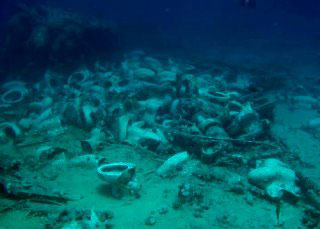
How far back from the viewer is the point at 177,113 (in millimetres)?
7680

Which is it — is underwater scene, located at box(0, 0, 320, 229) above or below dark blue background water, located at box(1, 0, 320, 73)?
below

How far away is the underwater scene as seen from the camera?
4.36 meters

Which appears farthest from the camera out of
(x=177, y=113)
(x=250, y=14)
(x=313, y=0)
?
(x=250, y=14)

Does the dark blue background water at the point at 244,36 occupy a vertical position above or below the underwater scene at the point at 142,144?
above

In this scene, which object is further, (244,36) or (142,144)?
(244,36)

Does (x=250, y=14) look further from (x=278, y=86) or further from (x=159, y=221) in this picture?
(x=159, y=221)

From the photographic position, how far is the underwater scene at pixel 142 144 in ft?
14.3

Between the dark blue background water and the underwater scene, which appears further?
the dark blue background water

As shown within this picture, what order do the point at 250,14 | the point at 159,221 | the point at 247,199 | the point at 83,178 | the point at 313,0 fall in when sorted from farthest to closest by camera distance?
the point at 250,14, the point at 313,0, the point at 83,178, the point at 247,199, the point at 159,221

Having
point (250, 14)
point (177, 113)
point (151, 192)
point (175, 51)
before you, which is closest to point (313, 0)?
point (250, 14)

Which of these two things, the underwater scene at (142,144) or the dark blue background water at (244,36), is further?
the dark blue background water at (244,36)

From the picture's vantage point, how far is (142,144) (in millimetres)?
6758

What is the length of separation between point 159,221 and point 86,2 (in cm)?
5351

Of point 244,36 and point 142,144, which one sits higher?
point 244,36
